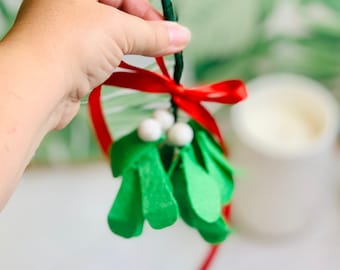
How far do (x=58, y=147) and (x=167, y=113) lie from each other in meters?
0.30

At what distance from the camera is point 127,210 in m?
0.45

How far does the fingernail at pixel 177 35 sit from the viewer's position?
1.36 feet

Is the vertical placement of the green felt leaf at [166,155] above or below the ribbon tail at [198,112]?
below

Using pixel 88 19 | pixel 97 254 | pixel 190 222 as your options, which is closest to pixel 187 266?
pixel 97 254

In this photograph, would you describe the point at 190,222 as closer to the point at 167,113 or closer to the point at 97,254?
the point at 167,113

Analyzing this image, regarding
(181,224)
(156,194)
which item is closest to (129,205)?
(156,194)

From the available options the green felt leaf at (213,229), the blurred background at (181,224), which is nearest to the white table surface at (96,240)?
the blurred background at (181,224)

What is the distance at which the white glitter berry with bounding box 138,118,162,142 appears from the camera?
0.44 metres

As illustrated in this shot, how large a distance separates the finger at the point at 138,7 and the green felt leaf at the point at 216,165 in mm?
81

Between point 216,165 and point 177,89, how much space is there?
6 centimetres

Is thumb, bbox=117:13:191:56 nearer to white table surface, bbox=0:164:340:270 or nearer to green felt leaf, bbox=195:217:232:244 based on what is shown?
green felt leaf, bbox=195:217:232:244

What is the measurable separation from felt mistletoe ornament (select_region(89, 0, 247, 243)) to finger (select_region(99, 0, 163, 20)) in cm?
1

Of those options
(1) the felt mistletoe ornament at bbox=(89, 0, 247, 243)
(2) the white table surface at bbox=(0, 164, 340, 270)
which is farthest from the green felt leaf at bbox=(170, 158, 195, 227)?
(2) the white table surface at bbox=(0, 164, 340, 270)

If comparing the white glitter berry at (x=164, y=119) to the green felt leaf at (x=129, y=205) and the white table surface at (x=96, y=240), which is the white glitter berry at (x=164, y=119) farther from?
the white table surface at (x=96, y=240)
